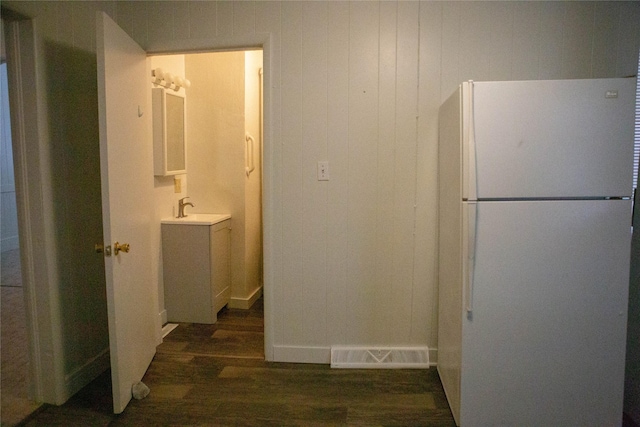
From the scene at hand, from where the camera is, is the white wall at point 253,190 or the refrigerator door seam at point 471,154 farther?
the white wall at point 253,190

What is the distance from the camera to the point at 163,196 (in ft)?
10.3

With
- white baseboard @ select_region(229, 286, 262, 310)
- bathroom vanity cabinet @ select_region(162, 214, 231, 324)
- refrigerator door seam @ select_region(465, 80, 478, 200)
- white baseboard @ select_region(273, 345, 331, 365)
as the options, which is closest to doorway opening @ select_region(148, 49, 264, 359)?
white baseboard @ select_region(229, 286, 262, 310)

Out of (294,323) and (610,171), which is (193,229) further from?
(610,171)

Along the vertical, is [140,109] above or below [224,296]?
above

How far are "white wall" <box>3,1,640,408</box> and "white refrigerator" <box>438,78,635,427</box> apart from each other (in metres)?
0.59

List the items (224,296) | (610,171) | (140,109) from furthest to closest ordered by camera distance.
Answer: (224,296), (140,109), (610,171)

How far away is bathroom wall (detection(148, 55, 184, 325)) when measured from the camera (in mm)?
2982

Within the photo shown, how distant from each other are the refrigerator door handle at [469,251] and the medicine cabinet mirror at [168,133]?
86.0 inches

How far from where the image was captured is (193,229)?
311cm

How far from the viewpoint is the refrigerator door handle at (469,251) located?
71.0 inches

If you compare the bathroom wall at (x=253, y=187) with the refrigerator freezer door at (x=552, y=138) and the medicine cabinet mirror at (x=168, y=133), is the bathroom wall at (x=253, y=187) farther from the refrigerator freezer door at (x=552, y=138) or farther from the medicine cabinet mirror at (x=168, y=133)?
the refrigerator freezer door at (x=552, y=138)

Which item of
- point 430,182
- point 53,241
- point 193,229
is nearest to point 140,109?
point 53,241

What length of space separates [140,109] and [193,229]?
3.46 feet

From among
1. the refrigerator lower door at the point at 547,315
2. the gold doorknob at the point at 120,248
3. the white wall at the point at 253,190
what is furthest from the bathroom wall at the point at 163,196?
the refrigerator lower door at the point at 547,315
